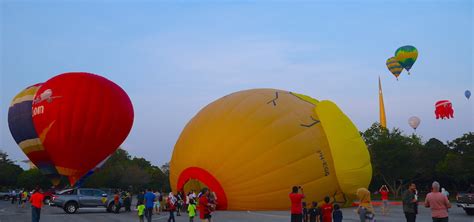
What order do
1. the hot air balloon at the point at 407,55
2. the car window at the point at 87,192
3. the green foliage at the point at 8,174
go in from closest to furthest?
the car window at the point at 87,192 → the hot air balloon at the point at 407,55 → the green foliage at the point at 8,174

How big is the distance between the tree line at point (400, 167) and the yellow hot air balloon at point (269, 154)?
20516mm

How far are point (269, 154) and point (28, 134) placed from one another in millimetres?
19839

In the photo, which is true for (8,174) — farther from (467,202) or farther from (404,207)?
(404,207)

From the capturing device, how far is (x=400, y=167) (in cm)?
4625

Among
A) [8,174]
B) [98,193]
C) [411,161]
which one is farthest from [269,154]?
[8,174]

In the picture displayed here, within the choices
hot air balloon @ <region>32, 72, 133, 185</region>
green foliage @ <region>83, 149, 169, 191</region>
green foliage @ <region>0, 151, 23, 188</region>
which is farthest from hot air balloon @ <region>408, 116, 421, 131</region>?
green foliage @ <region>0, 151, 23, 188</region>

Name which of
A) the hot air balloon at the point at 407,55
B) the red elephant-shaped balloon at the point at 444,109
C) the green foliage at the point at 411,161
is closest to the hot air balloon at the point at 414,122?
the red elephant-shaped balloon at the point at 444,109

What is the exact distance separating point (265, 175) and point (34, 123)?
1903 cm

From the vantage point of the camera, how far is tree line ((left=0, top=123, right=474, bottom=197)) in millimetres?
46250

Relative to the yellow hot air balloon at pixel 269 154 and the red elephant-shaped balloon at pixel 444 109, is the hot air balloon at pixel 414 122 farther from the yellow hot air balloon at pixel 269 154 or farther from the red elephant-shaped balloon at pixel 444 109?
the yellow hot air balloon at pixel 269 154

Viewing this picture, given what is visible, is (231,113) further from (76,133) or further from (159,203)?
(76,133)

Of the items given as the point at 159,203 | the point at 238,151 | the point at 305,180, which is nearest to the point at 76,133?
the point at 159,203

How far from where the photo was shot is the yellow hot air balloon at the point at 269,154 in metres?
19.7

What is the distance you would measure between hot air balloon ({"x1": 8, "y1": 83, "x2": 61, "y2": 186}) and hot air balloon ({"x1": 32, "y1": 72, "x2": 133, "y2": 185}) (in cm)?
84
